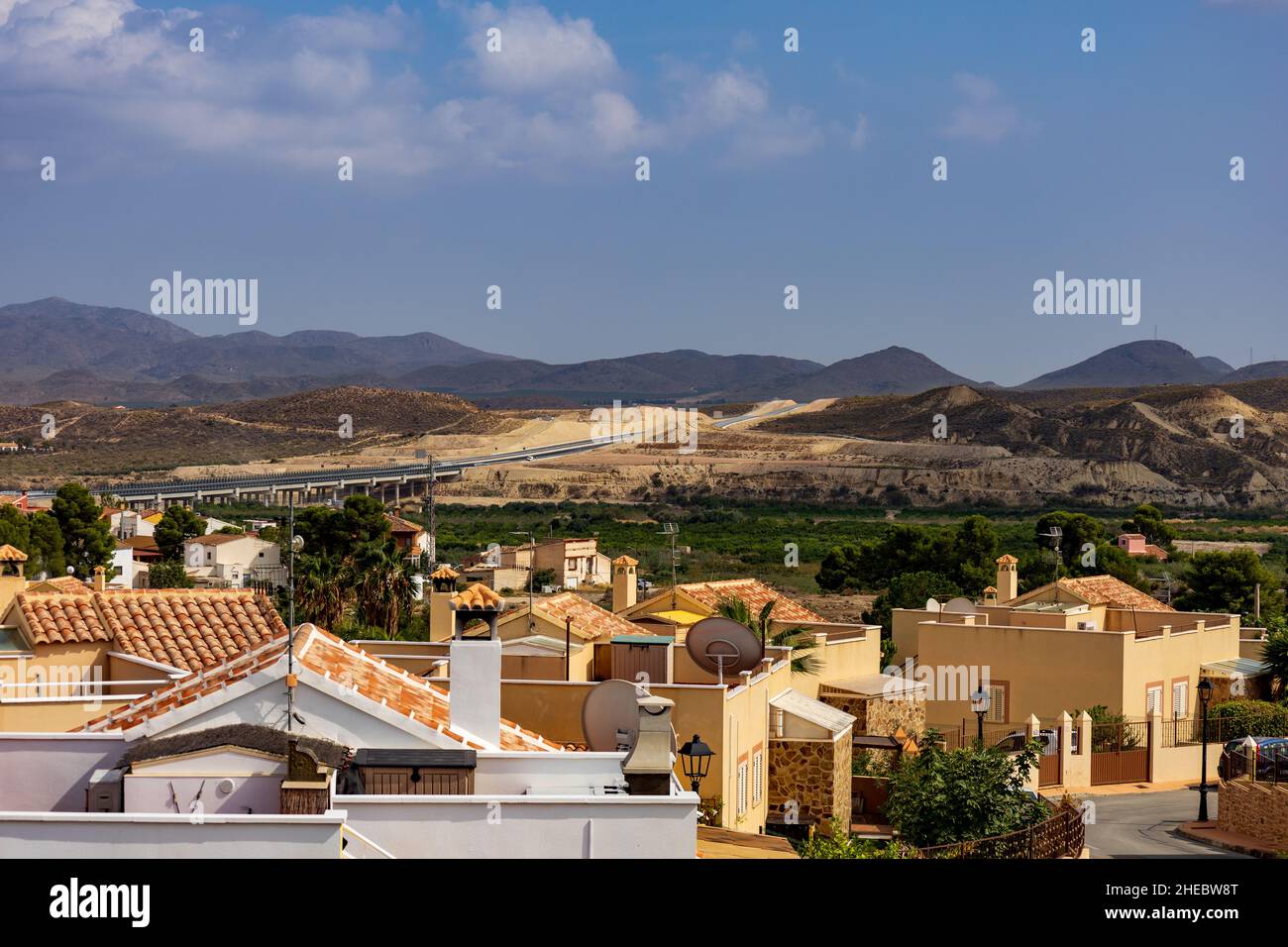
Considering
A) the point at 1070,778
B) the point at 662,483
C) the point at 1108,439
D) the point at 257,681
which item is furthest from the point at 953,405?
the point at 257,681

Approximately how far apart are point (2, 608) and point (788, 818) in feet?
32.8

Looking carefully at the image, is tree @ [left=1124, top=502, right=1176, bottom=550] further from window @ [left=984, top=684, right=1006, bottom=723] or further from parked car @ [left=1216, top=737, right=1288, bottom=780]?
parked car @ [left=1216, top=737, right=1288, bottom=780]

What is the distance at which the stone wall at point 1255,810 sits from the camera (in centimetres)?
2178

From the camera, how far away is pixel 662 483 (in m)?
140

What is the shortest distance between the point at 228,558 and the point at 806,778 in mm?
41984

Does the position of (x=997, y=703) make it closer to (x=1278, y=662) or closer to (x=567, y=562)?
(x=1278, y=662)

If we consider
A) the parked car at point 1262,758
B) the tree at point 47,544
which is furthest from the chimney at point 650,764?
the tree at point 47,544

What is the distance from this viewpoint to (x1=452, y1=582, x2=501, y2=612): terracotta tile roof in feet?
42.0

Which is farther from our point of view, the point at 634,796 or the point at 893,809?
the point at 893,809

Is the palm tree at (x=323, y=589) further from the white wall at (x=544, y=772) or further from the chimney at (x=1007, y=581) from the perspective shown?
the white wall at (x=544, y=772)

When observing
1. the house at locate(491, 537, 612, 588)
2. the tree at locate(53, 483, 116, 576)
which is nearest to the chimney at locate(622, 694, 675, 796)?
the tree at locate(53, 483, 116, 576)

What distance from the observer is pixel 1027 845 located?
16.5m

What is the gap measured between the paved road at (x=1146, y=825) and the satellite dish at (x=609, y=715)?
8.41m
